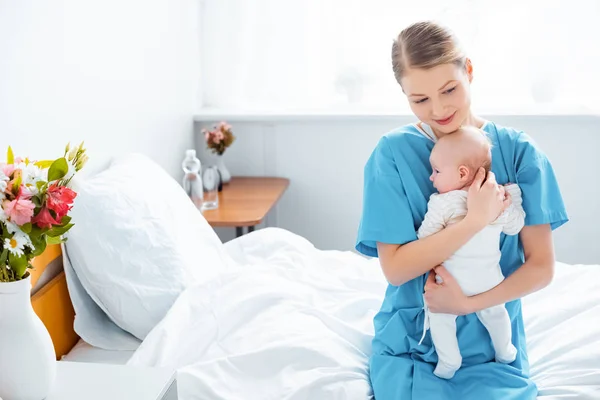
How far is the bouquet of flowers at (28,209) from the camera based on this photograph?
104cm

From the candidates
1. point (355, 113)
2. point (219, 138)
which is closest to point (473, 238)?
point (219, 138)

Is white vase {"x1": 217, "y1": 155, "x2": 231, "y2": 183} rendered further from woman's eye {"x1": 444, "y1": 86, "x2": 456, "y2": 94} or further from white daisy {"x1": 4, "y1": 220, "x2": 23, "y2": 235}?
white daisy {"x1": 4, "y1": 220, "x2": 23, "y2": 235}

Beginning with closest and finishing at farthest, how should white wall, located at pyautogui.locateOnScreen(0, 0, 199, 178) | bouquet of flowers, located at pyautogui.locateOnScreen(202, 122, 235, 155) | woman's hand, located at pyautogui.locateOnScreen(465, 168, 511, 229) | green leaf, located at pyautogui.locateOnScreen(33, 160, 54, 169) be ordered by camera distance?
green leaf, located at pyautogui.locateOnScreen(33, 160, 54, 169), woman's hand, located at pyautogui.locateOnScreen(465, 168, 511, 229), white wall, located at pyautogui.locateOnScreen(0, 0, 199, 178), bouquet of flowers, located at pyautogui.locateOnScreen(202, 122, 235, 155)

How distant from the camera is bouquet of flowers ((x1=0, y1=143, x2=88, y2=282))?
3.40 ft

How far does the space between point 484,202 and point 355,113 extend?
1846 mm

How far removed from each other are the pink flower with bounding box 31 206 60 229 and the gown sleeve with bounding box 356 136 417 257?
63 centimetres

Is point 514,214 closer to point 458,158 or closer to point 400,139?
point 458,158

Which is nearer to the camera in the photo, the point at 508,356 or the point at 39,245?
the point at 39,245

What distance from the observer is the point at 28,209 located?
1022 millimetres

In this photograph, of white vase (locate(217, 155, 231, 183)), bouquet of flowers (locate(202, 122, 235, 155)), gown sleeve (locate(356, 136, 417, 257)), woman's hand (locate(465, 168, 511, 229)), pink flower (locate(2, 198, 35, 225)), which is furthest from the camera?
white vase (locate(217, 155, 231, 183))

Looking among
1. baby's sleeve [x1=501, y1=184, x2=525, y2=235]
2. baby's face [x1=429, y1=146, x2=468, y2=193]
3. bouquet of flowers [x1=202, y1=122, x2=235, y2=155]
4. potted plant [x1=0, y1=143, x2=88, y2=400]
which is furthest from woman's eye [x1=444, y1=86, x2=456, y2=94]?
bouquet of flowers [x1=202, y1=122, x2=235, y2=155]

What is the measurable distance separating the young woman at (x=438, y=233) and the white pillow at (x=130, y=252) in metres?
0.59

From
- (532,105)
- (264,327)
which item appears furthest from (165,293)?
(532,105)

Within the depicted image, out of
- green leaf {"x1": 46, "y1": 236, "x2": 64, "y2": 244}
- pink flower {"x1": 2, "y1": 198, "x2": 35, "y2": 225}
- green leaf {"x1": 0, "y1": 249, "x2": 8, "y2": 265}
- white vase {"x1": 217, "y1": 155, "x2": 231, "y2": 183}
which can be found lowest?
white vase {"x1": 217, "y1": 155, "x2": 231, "y2": 183}
